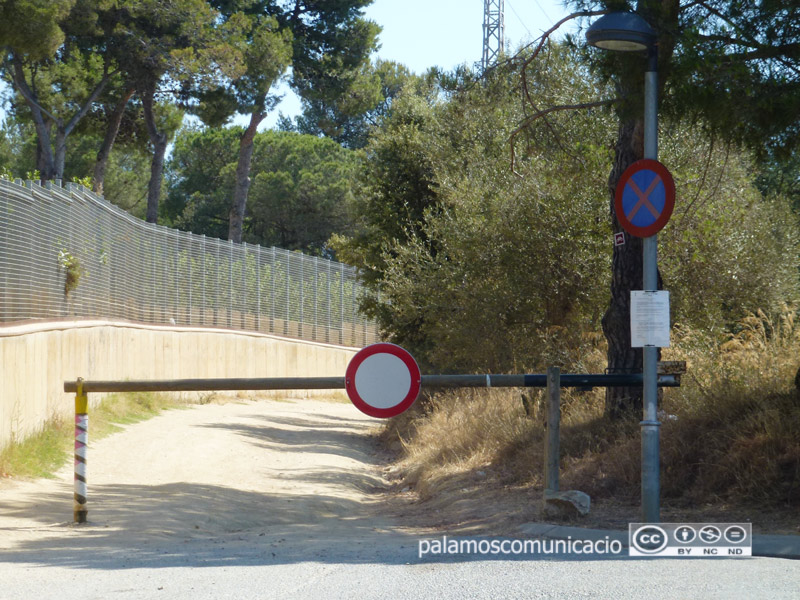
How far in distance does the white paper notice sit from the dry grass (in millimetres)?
1670

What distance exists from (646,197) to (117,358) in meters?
15.5

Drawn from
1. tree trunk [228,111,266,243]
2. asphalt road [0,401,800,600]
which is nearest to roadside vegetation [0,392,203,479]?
asphalt road [0,401,800,600]

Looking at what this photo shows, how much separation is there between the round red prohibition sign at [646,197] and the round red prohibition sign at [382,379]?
197cm

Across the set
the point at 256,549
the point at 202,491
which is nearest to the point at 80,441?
the point at 256,549

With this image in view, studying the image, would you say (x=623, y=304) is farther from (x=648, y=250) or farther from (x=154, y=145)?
(x=154, y=145)

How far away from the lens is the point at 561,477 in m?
9.42

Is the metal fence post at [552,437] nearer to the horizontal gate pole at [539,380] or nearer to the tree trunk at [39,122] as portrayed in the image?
the horizontal gate pole at [539,380]

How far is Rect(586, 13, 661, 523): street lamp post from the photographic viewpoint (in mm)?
7199

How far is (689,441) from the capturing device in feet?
29.1

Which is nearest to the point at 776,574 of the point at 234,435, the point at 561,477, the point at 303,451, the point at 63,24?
the point at 561,477

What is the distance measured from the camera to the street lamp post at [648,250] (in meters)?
7.20

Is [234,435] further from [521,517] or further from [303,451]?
[521,517]

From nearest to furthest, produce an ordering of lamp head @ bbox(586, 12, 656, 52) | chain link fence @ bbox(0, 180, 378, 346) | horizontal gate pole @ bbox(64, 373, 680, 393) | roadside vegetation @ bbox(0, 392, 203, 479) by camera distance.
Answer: lamp head @ bbox(586, 12, 656, 52) → horizontal gate pole @ bbox(64, 373, 680, 393) → roadside vegetation @ bbox(0, 392, 203, 479) → chain link fence @ bbox(0, 180, 378, 346)

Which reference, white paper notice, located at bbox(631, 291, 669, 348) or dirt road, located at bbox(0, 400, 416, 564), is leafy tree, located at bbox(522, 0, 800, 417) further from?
dirt road, located at bbox(0, 400, 416, 564)
